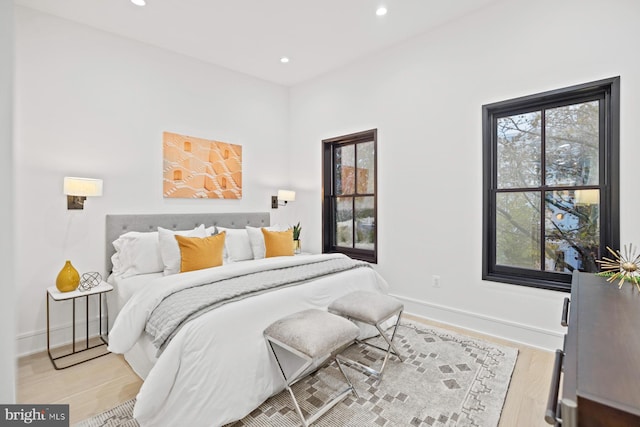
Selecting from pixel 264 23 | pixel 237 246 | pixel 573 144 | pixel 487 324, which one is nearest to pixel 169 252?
pixel 237 246

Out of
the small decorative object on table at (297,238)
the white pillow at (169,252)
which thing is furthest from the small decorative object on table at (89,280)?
the small decorative object on table at (297,238)

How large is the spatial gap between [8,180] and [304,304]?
187 centimetres

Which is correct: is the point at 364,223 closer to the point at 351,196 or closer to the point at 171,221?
the point at 351,196

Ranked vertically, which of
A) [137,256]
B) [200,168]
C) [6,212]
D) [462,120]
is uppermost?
[462,120]

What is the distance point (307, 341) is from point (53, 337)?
2613 millimetres

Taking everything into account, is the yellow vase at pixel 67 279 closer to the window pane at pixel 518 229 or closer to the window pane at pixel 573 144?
the window pane at pixel 518 229

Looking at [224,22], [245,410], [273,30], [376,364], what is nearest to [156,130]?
[224,22]

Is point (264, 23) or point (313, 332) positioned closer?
point (313, 332)

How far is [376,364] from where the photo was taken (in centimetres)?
237

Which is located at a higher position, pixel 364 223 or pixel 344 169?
pixel 344 169

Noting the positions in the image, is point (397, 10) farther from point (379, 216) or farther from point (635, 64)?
point (379, 216)

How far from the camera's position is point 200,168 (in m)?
3.74

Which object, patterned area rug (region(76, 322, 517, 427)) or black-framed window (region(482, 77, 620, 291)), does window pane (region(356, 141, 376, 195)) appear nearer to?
black-framed window (region(482, 77, 620, 291))

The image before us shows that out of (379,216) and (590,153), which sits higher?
(590,153)
